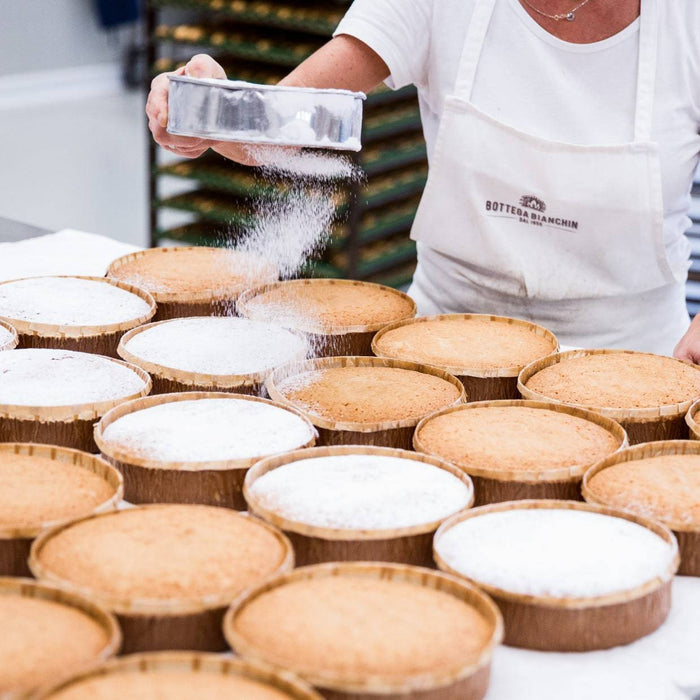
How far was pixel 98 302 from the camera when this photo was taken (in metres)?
2.15

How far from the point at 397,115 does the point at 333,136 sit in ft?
11.7

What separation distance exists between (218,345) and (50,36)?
8.71 meters

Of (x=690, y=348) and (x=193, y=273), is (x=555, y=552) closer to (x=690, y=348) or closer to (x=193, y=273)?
(x=690, y=348)

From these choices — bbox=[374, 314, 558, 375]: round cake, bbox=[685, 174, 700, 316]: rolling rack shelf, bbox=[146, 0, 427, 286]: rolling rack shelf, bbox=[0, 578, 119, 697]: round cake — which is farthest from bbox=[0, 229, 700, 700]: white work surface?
bbox=[146, 0, 427, 286]: rolling rack shelf

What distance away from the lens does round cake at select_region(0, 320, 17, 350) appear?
1.90 m

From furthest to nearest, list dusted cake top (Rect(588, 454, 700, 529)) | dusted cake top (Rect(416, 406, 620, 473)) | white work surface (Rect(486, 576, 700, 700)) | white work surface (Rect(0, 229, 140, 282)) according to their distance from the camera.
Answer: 1. white work surface (Rect(0, 229, 140, 282))
2. dusted cake top (Rect(416, 406, 620, 473))
3. dusted cake top (Rect(588, 454, 700, 529))
4. white work surface (Rect(486, 576, 700, 700))

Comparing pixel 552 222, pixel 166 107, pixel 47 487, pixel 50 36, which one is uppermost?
pixel 50 36

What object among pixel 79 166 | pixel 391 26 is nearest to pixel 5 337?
pixel 391 26

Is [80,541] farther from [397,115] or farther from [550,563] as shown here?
[397,115]

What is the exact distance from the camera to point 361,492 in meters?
1.43

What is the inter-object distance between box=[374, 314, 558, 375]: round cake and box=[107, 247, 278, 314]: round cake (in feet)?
1.23

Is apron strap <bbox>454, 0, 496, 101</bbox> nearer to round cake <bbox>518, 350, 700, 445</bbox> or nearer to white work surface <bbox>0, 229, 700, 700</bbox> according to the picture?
round cake <bbox>518, 350, 700, 445</bbox>

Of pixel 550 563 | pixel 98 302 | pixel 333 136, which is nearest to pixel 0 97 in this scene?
pixel 98 302

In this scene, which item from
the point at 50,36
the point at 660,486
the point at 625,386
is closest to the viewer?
the point at 660,486
